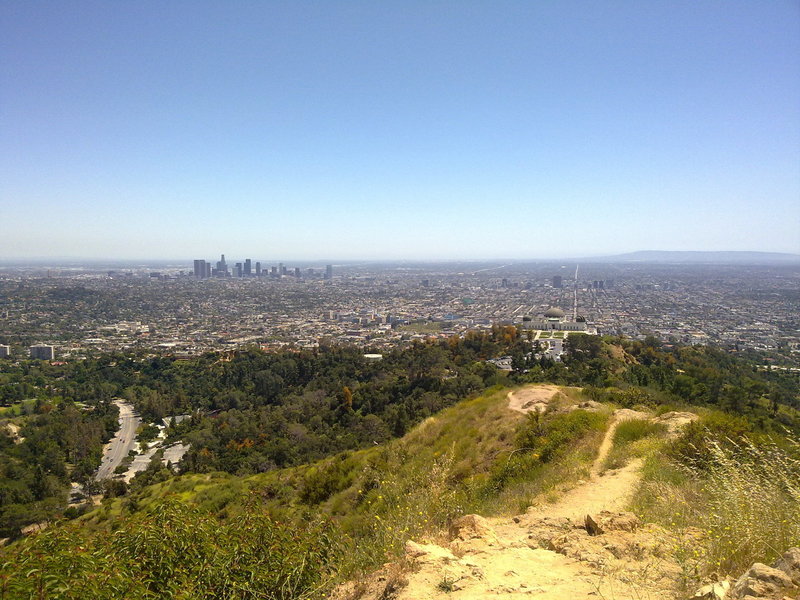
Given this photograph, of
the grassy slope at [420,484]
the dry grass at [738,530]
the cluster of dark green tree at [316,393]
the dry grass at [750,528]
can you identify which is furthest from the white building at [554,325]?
the dry grass at [750,528]

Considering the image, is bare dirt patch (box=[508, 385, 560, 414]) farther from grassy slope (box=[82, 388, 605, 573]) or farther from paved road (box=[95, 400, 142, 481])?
paved road (box=[95, 400, 142, 481])

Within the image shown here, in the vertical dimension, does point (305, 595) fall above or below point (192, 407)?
above

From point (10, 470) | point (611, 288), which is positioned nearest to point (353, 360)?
point (10, 470)

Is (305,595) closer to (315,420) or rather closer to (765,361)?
(315,420)

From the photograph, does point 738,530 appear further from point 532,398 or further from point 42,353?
point 42,353

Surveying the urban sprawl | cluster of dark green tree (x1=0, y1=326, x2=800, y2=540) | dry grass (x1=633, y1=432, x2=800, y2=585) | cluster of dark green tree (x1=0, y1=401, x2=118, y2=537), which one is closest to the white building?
the urban sprawl

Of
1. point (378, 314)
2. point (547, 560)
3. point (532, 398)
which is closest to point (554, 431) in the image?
point (532, 398)

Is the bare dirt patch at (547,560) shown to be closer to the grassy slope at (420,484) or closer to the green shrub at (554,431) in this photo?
the grassy slope at (420,484)
